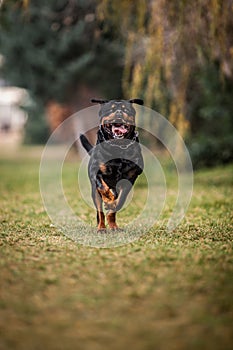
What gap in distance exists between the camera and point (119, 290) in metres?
3.70

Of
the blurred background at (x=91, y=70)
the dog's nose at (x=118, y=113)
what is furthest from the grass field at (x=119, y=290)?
the blurred background at (x=91, y=70)

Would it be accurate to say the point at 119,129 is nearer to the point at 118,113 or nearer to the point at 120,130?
the point at 120,130

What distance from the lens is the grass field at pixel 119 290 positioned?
293 cm

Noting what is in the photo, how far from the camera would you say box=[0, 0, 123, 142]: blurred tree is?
1428cm

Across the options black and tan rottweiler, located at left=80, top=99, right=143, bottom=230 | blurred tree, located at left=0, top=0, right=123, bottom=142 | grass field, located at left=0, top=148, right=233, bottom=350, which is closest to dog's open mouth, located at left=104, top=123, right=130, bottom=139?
black and tan rottweiler, located at left=80, top=99, right=143, bottom=230

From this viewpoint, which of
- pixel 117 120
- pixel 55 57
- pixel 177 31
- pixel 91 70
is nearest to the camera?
pixel 117 120

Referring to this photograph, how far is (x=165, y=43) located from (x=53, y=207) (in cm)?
277

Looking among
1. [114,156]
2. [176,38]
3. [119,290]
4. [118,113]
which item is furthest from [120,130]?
[176,38]

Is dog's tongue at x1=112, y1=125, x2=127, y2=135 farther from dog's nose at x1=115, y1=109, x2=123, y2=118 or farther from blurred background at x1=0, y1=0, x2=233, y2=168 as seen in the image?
blurred background at x1=0, y1=0, x2=233, y2=168

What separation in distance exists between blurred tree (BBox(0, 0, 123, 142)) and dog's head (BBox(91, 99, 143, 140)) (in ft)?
28.2

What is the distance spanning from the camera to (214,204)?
26.1 feet

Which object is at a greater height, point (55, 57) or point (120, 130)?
point (55, 57)

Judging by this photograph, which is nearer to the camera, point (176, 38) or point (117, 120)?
point (117, 120)

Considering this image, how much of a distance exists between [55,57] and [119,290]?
12.5 metres
